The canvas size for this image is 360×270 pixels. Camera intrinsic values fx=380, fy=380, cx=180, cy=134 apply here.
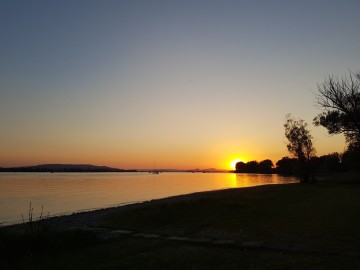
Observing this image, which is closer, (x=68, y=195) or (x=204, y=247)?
(x=204, y=247)

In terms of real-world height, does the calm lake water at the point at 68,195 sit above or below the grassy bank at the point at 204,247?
below

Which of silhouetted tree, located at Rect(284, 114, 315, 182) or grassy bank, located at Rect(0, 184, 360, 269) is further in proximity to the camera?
silhouetted tree, located at Rect(284, 114, 315, 182)

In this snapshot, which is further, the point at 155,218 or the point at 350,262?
the point at 155,218

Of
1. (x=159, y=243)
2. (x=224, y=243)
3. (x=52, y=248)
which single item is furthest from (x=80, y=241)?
(x=224, y=243)

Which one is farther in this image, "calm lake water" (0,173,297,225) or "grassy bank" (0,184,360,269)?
"calm lake water" (0,173,297,225)

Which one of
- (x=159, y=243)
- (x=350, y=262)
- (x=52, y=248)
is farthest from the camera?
(x=159, y=243)

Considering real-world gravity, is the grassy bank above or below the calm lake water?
above

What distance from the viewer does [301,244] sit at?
11.9 metres

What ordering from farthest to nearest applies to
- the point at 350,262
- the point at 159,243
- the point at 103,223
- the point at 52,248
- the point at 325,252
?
the point at 103,223, the point at 159,243, the point at 52,248, the point at 325,252, the point at 350,262

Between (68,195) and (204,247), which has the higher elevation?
(204,247)

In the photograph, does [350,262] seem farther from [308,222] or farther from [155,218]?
[155,218]

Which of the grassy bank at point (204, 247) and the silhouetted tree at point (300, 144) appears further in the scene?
the silhouetted tree at point (300, 144)

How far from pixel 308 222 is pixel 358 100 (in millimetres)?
5648

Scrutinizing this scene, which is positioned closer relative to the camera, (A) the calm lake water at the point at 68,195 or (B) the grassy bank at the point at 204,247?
(B) the grassy bank at the point at 204,247
